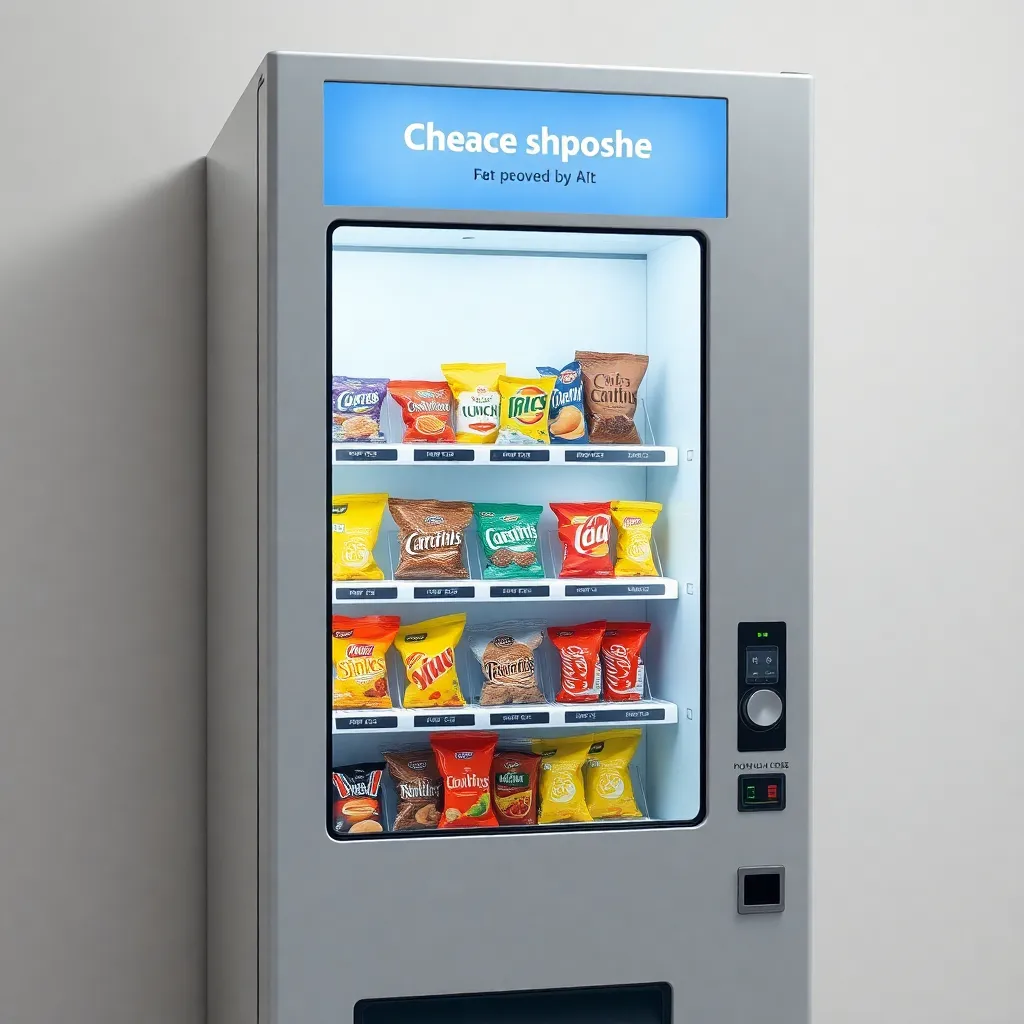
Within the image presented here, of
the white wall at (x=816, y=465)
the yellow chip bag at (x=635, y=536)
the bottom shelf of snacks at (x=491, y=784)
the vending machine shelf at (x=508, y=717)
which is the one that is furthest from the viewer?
the white wall at (x=816, y=465)

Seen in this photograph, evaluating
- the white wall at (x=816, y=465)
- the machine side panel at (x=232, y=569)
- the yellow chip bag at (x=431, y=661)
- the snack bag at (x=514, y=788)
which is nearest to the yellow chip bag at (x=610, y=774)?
the snack bag at (x=514, y=788)

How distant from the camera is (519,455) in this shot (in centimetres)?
178

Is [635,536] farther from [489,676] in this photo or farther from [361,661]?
[361,661]

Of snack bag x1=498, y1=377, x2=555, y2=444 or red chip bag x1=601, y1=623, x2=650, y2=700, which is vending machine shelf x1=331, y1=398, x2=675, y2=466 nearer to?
snack bag x1=498, y1=377, x2=555, y2=444

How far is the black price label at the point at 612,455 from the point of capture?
179 cm

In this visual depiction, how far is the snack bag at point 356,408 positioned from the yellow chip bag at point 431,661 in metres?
0.34

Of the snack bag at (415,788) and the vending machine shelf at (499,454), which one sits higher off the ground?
the vending machine shelf at (499,454)

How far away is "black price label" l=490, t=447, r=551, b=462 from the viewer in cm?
177

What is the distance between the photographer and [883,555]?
2.49 meters

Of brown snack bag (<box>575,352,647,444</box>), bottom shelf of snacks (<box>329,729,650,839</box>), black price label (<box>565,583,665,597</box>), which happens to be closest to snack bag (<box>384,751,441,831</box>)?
bottom shelf of snacks (<box>329,729,650,839</box>)

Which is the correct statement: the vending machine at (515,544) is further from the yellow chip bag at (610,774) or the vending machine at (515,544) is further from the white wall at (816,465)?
the white wall at (816,465)

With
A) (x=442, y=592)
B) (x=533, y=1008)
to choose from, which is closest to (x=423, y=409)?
(x=442, y=592)

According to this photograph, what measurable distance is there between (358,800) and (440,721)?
22 cm

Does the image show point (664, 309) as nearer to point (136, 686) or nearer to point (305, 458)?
point (305, 458)
